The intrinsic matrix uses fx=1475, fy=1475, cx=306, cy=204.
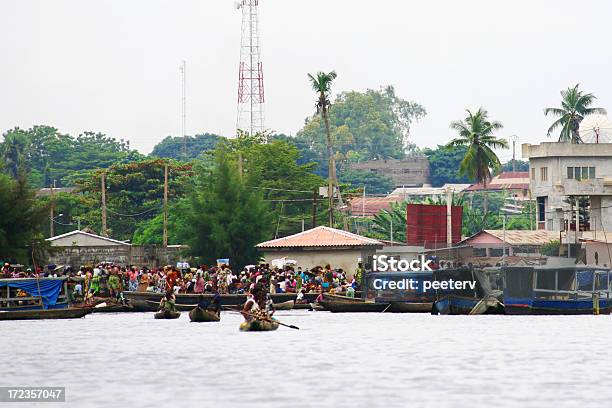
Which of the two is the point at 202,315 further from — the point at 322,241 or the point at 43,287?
the point at 322,241

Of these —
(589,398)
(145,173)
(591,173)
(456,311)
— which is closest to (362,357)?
(589,398)

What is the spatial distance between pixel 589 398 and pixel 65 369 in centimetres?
1318

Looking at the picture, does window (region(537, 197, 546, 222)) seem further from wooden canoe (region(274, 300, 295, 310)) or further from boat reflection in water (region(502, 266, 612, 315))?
boat reflection in water (region(502, 266, 612, 315))

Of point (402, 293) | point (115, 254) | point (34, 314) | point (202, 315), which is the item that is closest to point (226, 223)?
point (115, 254)

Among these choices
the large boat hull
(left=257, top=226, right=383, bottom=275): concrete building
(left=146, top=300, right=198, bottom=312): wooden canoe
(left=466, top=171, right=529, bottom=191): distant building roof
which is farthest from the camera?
(left=466, top=171, right=529, bottom=191): distant building roof

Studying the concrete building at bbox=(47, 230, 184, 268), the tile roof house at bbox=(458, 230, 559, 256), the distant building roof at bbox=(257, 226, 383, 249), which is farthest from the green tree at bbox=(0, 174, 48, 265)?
the tile roof house at bbox=(458, 230, 559, 256)

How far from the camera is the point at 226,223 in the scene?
257 feet

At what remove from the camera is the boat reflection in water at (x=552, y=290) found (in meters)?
57.5

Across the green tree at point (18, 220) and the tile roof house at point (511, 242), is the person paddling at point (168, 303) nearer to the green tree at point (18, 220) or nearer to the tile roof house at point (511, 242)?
the green tree at point (18, 220)

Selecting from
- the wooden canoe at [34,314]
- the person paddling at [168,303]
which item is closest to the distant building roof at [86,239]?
the person paddling at [168,303]

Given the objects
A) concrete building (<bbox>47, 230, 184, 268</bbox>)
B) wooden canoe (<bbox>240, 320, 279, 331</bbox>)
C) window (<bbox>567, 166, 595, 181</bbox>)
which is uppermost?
window (<bbox>567, 166, 595, 181</bbox>)

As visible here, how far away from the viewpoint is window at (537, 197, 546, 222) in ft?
324

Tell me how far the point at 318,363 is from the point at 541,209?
213ft

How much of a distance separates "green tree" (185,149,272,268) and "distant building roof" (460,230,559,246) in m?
17.2
